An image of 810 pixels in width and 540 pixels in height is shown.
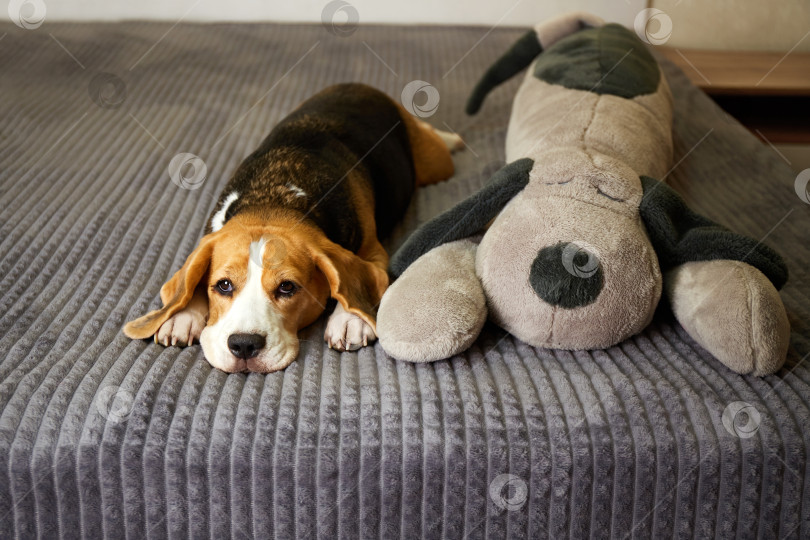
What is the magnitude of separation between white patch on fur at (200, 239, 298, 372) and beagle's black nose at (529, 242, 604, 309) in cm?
50

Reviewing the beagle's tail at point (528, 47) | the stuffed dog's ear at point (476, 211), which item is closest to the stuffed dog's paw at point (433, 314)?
the stuffed dog's ear at point (476, 211)

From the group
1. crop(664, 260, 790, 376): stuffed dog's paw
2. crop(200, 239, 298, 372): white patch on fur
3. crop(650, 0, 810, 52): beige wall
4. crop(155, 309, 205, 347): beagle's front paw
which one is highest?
crop(664, 260, 790, 376): stuffed dog's paw

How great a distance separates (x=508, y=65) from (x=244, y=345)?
1.79 metres

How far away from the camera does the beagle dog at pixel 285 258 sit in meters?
1.47

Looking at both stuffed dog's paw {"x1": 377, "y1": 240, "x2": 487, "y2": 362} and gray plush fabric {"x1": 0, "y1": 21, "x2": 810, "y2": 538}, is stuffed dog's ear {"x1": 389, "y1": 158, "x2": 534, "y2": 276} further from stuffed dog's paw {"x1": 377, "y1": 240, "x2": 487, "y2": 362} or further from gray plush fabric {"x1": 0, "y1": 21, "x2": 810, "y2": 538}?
gray plush fabric {"x1": 0, "y1": 21, "x2": 810, "y2": 538}

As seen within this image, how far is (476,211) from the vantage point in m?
1.56

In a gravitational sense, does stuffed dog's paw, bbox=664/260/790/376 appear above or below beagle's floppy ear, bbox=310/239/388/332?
above

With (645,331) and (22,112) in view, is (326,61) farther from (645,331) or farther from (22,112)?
(645,331)

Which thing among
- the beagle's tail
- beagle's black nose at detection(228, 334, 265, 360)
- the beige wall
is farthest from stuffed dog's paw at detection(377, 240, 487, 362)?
the beige wall

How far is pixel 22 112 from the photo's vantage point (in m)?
2.65

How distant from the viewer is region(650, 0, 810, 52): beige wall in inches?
143

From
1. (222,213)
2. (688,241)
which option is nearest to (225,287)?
(222,213)

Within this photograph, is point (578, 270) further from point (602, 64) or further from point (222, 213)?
point (602, 64)

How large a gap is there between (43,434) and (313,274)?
60cm
